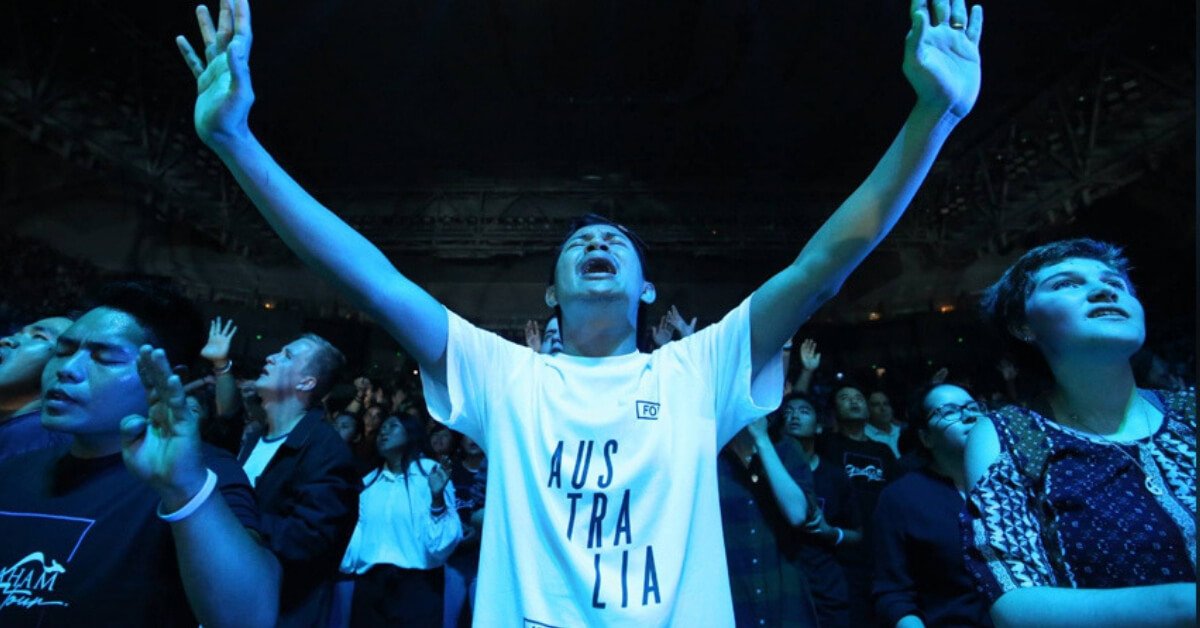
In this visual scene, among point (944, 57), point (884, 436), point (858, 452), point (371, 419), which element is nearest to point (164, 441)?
point (944, 57)

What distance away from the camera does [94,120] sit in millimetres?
7699

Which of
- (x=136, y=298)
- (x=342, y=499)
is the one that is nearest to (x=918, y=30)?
(x=136, y=298)

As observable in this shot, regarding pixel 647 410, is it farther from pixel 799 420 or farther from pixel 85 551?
pixel 799 420

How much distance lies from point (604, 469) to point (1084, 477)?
0.82 metres

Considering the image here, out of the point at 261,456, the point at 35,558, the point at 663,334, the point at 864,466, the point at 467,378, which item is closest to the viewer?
the point at 35,558

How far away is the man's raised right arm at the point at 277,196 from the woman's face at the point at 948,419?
6.12 ft

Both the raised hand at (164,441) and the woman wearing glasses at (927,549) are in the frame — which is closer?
the raised hand at (164,441)

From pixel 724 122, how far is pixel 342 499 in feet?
26.7

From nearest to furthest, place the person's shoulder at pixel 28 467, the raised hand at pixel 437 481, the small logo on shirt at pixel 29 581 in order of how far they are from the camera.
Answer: the small logo on shirt at pixel 29 581 < the person's shoulder at pixel 28 467 < the raised hand at pixel 437 481

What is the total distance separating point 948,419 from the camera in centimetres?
246

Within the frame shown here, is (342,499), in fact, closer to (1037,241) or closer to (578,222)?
(578,222)

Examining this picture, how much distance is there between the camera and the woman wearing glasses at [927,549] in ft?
6.37

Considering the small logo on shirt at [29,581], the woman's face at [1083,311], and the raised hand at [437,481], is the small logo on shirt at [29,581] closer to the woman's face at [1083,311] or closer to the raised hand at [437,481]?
the woman's face at [1083,311]

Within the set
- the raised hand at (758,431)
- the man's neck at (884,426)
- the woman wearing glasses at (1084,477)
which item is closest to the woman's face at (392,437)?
the raised hand at (758,431)
